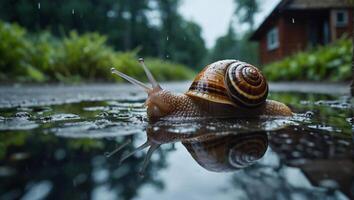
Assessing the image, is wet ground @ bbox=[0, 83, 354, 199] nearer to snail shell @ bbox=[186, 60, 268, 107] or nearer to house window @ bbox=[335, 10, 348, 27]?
snail shell @ bbox=[186, 60, 268, 107]

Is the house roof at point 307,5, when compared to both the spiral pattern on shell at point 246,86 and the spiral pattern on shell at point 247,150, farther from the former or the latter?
the spiral pattern on shell at point 247,150

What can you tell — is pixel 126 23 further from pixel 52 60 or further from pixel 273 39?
pixel 52 60

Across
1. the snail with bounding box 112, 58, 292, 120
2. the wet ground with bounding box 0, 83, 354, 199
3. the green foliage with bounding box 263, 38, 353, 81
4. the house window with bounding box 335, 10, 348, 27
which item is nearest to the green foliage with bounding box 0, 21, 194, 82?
the green foliage with bounding box 263, 38, 353, 81

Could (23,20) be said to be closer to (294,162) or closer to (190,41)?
(190,41)

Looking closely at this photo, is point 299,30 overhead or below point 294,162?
overhead

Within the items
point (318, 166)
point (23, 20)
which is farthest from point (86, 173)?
point (23, 20)

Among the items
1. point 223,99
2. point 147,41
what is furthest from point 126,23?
point 223,99
